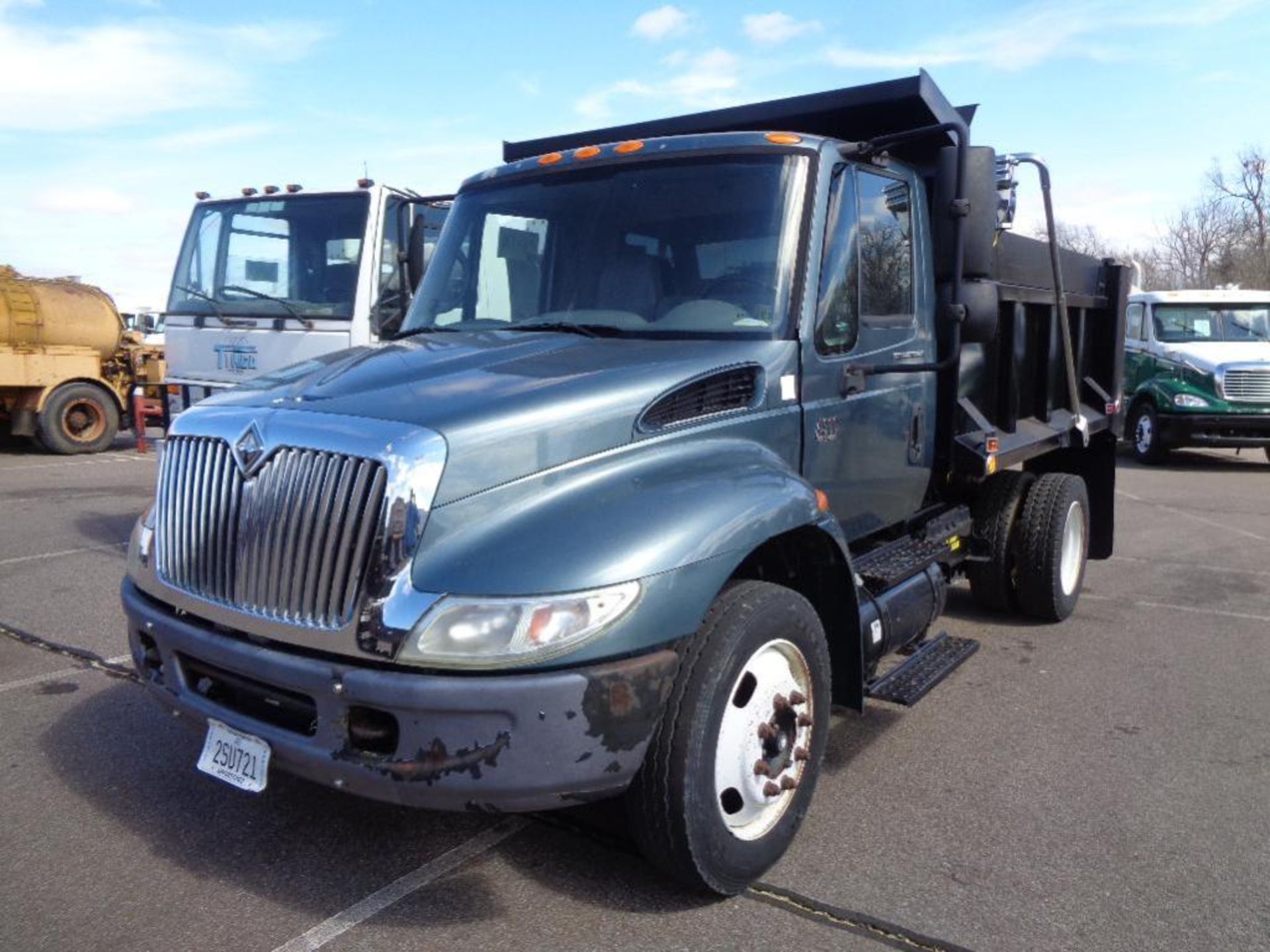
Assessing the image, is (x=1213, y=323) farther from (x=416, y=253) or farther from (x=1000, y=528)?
(x=416, y=253)

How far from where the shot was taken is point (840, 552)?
12.1ft

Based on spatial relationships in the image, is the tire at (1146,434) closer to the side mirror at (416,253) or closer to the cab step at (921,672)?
the cab step at (921,672)

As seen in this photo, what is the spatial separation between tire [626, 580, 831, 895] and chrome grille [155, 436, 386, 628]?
0.97 m

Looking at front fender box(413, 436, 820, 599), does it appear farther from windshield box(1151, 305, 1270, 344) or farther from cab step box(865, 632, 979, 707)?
windshield box(1151, 305, 1270, 344)

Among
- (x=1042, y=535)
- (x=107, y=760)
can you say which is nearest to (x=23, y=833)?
(x=107, y=760)

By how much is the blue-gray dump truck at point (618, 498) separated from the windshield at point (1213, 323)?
40.7 ft

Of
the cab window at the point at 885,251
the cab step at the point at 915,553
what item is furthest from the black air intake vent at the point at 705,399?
the cab step at the point at 915,553

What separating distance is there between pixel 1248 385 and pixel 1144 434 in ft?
5.50

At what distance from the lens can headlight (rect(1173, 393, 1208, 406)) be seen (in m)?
14.7

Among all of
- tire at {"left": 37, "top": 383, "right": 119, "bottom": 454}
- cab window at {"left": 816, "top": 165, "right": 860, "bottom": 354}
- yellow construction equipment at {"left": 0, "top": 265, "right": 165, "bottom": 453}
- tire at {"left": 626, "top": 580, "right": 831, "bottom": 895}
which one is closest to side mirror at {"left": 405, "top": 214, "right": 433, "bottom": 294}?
cab window at {"left": 816, "top": 165, "right": 860, "bottom": 354}

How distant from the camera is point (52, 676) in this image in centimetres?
527

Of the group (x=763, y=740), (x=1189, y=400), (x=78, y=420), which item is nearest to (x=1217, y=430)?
(x=1189, y=400)

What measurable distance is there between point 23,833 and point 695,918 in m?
2.35

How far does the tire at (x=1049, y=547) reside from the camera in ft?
20.5
